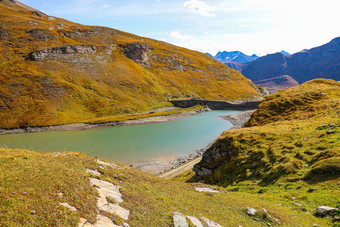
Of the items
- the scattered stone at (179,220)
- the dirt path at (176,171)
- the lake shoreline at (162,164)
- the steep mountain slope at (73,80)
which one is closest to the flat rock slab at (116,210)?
the scattered stone at (179,220)

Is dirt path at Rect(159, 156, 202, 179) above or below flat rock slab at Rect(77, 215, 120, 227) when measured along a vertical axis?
below

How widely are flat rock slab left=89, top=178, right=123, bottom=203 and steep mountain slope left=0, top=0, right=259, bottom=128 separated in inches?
3601

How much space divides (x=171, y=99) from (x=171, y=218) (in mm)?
143338

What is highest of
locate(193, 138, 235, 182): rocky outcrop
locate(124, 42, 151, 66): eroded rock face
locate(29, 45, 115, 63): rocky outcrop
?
locate(124, 42, 151, 66): eroded rock face

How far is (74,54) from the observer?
5438 inches

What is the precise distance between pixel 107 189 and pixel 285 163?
73.5 feet

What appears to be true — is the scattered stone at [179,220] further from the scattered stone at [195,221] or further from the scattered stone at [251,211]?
the scattered stone at [251,211]

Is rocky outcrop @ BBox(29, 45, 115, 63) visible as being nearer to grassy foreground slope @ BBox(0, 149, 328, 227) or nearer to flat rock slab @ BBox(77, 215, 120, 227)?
grassy foreground slope @ BBox(0, 149, 328, 227)

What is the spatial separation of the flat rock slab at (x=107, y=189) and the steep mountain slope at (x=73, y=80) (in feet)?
300

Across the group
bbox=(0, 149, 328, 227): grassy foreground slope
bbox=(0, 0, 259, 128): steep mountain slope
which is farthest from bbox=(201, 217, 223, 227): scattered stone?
bbox=(0, 0, 259, 128): steep mountain slope

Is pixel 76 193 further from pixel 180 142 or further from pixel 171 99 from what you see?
pixel 171 99

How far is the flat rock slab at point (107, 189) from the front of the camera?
523 inches

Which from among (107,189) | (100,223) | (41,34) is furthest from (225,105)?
(100,223)

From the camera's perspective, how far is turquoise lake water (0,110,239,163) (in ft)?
202
